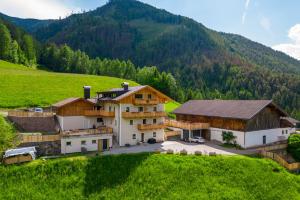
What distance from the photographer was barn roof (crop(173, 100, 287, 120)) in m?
50.3

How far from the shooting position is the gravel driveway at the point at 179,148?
144 feet

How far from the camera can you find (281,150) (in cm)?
4953

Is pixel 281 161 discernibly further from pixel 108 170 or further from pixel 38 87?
pixel 38 87

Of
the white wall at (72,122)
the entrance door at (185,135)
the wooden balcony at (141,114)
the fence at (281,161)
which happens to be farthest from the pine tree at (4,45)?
the fence at (281,161)

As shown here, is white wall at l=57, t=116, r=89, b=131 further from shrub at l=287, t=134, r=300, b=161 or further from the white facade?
shrub at l=287, t=134, r=300, b=161

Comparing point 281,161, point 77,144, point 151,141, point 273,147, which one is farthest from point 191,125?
point 77,144

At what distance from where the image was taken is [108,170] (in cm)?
3638

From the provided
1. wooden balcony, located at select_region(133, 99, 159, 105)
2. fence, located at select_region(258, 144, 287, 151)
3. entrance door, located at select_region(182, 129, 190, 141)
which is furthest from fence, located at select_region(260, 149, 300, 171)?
wooden balcony, located at select_region(133, 99, 159, 105)

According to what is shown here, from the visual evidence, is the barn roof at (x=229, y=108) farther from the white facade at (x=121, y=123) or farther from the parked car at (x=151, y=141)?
the parked car at (x=151, y=141)

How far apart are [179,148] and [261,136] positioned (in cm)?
1579

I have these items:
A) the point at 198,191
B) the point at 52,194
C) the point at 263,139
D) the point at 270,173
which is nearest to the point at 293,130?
the point at 263,139

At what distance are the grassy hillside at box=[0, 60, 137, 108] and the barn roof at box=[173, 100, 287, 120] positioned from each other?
104ft

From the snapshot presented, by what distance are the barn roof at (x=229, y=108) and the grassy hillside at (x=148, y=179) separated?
11.2 metres

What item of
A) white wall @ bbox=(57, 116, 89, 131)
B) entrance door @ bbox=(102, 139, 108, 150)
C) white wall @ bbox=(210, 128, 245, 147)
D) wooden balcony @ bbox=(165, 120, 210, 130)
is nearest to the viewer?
entrance door @ bbox=(102, 139, 108, 150)
